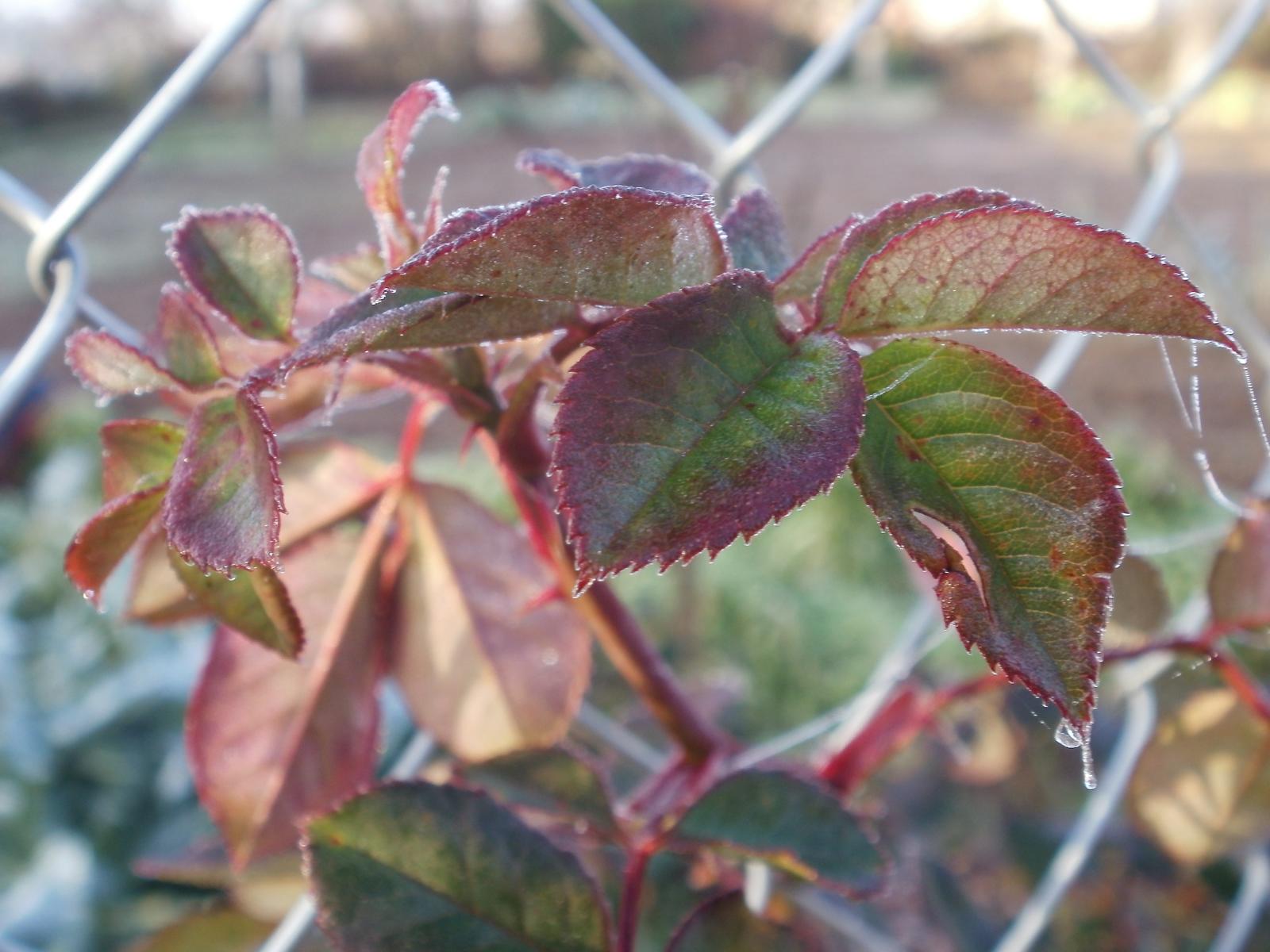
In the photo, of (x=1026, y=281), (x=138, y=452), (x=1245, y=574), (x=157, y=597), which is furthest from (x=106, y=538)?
(x=1245, y=574)

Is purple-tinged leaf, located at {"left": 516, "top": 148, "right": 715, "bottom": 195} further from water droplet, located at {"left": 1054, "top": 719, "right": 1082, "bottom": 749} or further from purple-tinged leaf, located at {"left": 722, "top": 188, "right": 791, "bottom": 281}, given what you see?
water droplet, located at {"left": 1054, "top": 719, "right": 1082, "bottom": 749}

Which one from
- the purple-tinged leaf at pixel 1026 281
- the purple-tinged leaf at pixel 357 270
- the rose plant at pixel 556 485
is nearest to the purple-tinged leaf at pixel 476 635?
the rose plant at pixel 556 485

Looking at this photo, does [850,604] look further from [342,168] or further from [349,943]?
[342,168]

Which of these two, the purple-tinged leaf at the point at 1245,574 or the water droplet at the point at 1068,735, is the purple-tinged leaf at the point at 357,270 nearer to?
the water droplet at the point at 1068,735

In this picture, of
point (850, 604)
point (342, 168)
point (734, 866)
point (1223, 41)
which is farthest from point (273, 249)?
point (342, 168)

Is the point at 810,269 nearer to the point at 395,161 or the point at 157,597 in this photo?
the point at 395,161

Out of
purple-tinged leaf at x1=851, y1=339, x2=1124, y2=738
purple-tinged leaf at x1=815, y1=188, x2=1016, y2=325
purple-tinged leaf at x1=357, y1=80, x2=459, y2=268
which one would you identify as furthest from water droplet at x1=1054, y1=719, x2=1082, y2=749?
purple-tinged leaf at x1=357, y1=80, x2=459, y2=268

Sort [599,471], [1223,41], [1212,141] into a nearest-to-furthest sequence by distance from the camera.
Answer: [599,471], [1223,41], [1212,141]
